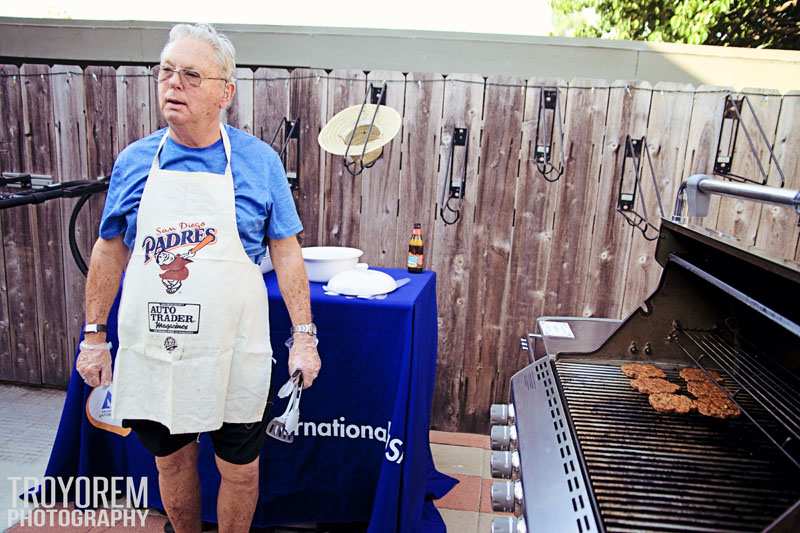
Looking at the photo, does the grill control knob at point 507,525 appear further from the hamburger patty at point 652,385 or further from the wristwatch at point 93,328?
the wristwatch at point 93,328

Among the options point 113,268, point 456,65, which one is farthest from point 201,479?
point 456,65

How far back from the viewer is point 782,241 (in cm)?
304

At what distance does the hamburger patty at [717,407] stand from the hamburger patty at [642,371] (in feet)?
0.56

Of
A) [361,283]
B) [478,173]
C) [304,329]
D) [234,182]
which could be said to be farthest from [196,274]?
[478,173]

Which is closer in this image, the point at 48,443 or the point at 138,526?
the point at 138,526

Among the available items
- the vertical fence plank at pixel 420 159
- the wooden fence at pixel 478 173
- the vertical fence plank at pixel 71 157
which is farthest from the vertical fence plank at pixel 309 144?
the vertical fence plank at pixel 71 157

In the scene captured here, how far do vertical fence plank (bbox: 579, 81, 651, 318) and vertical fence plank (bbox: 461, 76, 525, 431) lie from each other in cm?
50

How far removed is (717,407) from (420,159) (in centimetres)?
215

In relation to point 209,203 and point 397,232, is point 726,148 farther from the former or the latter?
point 209,203

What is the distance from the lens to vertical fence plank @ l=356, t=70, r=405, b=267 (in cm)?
313

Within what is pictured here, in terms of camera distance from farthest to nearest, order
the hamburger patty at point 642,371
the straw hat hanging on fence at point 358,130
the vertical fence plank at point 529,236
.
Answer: the vertical fence plank at point 529,236
the straw hat hanging on fence at point 358,130
the hamburger patty at point 642,371

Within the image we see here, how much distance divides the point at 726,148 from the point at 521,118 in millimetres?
1151

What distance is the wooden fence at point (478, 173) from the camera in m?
3.02

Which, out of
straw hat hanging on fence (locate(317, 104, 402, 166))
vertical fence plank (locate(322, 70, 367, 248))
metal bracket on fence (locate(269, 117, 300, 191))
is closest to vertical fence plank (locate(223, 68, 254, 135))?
metal bracket on fence (locate(269, 117, 300, 191))
